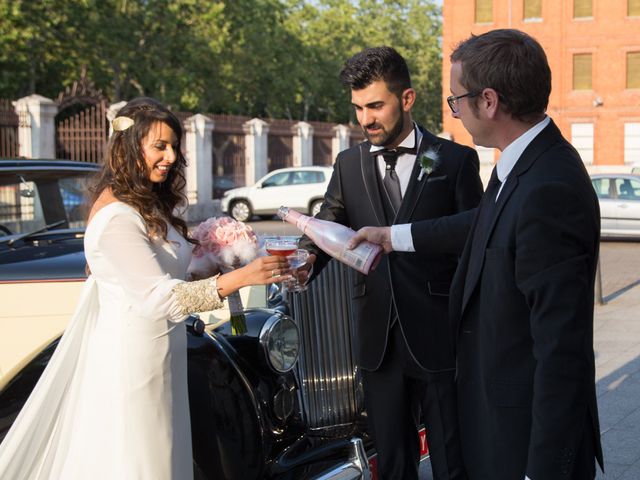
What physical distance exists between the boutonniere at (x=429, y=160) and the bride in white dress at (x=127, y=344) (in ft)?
2.57

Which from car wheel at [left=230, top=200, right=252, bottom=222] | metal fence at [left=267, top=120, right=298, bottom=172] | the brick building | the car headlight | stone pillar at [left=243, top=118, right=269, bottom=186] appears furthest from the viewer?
the brick building

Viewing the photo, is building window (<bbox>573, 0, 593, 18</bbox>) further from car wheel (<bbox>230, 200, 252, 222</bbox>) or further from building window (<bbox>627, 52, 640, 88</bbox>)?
car wheel (<bbox>230, 200, 252, 222</bbox>)

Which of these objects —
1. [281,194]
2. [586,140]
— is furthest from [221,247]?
[586,140]

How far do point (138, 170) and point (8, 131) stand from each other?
18111mm

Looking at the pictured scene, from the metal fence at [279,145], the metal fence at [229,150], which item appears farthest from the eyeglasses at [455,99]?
the metal fence at [279,145]

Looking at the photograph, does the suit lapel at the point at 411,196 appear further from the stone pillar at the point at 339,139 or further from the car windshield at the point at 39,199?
the stone pillar at the point at 339,139

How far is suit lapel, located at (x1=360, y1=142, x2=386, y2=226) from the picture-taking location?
11.7 feet

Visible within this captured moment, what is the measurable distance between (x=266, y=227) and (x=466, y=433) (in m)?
21.1

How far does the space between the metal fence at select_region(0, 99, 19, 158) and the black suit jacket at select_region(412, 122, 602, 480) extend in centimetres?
1871

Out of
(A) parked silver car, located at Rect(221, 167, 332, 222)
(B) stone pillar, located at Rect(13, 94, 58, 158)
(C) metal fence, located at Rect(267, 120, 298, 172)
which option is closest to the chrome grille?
(B) stone pillar, located at Rect(13, 94, 58, 158)

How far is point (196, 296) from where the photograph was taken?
2.87 meters

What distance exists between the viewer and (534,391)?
2.21 metres

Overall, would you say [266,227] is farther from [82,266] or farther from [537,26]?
[537,26]

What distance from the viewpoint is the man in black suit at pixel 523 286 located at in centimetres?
218
